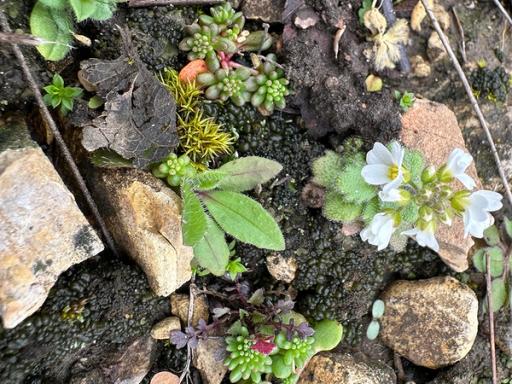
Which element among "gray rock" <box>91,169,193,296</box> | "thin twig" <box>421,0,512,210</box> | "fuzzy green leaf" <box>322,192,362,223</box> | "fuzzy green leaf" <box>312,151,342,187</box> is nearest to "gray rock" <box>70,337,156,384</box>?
"gray rock" <box>91,169,193,296</box>

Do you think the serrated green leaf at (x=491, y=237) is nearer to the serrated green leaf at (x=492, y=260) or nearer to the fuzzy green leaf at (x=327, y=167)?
the serrated green leaf at (x=492, y=260)

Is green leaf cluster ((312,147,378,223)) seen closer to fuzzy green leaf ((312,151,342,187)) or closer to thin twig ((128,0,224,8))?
fuzzy green leaf ((312,151,342,187))

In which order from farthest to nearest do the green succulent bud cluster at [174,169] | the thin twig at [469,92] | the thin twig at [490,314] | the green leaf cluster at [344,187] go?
1. the thin twig at [490,314]
2. the thin twig at [469,92]
3. the green leaf cluster at [344,187]
4. the green succulent bud cluster at [174,169]

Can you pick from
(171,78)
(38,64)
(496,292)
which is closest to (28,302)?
(38,64)

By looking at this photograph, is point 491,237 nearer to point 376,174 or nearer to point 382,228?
point 382,228

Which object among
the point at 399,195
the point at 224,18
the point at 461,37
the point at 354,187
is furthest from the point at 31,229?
the point at 461,37

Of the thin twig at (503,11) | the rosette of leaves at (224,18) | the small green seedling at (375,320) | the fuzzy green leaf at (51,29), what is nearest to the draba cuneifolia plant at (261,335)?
the small green seedling at (375,320)
